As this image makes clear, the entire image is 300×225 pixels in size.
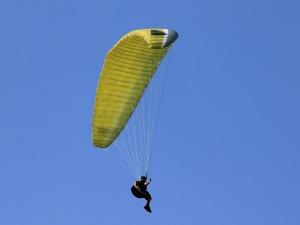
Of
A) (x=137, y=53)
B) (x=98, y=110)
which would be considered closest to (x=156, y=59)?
(x=137, y=53)

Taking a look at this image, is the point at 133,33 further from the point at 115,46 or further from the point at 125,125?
the point at 125,125

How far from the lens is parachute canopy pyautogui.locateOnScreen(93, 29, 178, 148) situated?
3491 centimetres

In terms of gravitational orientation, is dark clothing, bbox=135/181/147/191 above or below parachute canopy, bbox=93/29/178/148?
below

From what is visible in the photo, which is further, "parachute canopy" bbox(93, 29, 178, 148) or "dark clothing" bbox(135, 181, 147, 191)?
"parachute canopy" bbox(93, 29, 178, 148)

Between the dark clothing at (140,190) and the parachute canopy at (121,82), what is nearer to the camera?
the dark clothing at (140,190)

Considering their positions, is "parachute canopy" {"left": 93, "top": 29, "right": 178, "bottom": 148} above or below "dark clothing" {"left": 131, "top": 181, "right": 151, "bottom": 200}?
above

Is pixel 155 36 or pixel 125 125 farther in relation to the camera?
pixel 125 125

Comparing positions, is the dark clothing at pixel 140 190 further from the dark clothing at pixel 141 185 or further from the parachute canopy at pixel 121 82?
the parachute canopy at pixel 121 82

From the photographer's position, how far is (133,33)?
3341cm

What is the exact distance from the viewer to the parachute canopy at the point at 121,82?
34.9m

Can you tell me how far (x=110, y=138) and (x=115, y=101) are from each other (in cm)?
168

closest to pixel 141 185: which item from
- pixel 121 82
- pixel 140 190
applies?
pixel 140 190

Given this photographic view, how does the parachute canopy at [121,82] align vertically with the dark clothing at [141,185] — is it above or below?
above

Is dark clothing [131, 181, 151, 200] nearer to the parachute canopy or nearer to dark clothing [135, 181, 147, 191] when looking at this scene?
dark clothing [135, 181, 147, 191]
